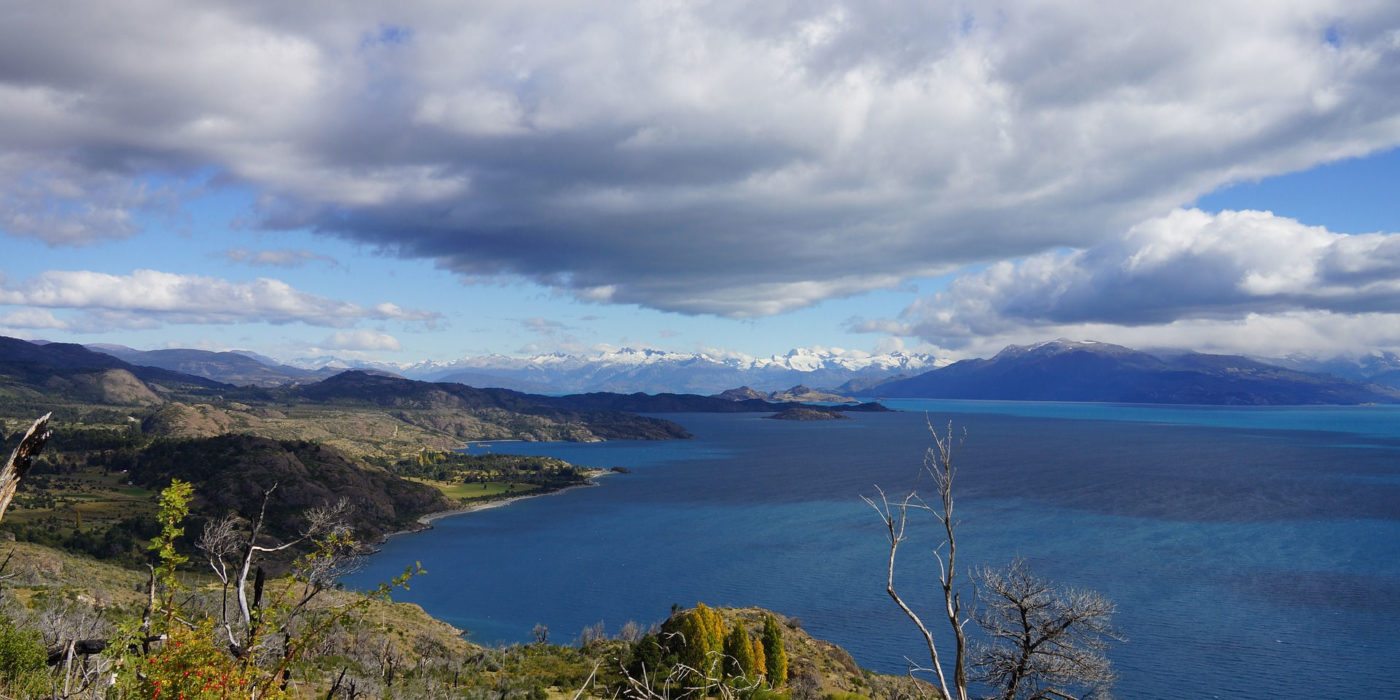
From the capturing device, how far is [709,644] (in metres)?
35.2

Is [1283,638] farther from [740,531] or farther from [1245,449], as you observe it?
[1245,449]

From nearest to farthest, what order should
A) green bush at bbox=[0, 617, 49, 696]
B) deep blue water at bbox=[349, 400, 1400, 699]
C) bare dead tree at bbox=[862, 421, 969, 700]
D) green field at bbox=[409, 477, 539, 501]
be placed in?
bare dead tree at bbox=[862, 421, 969, 700], green bush at bbox=[0, 617, 49, 696], deep blue water at bbox=[349, 400, 1400, 699], green field at bbox=[409, 477, 539, 501]

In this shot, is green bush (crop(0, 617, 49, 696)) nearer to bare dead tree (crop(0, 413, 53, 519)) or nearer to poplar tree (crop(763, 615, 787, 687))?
bare dead tree (crop(0, 413, 53, 519))

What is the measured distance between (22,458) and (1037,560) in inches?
3510

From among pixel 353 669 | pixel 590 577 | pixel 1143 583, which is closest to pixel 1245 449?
pixel 1143 583

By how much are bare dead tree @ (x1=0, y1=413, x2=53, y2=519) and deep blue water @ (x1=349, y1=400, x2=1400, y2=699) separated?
2253 inches

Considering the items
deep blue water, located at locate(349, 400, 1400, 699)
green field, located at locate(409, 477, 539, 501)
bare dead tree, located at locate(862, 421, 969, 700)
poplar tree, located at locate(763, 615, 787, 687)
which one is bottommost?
green field, located at locate(409, 477, 539, 501)

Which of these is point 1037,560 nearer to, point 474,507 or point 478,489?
point 474,507

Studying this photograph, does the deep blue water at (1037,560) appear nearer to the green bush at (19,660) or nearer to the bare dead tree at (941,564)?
the green bush at (19,660)

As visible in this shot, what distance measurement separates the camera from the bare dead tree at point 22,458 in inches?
182

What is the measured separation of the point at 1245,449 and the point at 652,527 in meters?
170

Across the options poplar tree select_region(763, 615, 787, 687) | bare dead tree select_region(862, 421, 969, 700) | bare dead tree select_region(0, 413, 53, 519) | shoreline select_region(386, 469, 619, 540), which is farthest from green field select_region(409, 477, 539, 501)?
bare dead tree select_region(862, 421, 969, 700)

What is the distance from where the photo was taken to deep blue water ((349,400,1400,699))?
5681 centimetres

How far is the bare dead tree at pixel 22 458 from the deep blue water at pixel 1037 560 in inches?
2253
